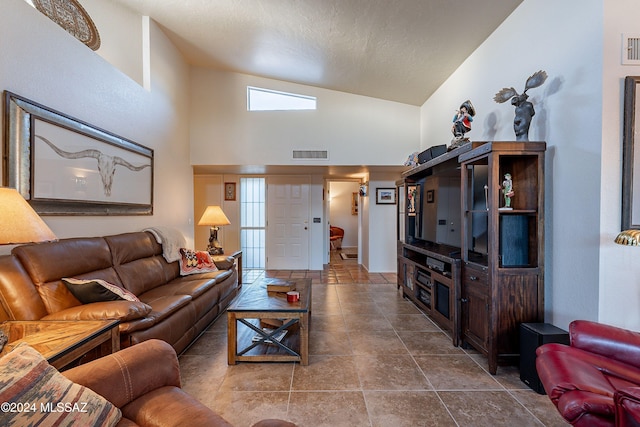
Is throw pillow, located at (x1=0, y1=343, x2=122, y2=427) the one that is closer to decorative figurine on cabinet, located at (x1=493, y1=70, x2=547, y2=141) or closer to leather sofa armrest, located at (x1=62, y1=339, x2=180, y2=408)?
leather sofa armrest, located at (x1=62, y1=339, x2=180, y2=408)

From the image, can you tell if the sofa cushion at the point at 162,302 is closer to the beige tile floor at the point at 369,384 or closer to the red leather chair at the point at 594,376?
the beige tile floor at the point at 369,384

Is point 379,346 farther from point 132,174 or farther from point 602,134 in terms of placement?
point 132,174

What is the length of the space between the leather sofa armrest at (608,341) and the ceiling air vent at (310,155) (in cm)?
387

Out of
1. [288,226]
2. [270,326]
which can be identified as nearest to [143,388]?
[270,326]

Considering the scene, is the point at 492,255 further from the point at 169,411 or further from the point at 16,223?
the point at 16,223

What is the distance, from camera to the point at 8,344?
4.46ft

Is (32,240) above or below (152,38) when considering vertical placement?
below

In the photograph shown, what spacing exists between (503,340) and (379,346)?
0.96m

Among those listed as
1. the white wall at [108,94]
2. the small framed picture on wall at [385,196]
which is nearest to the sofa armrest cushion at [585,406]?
the white wall at [108,94]

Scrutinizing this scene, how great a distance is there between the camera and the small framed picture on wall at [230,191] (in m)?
5.80

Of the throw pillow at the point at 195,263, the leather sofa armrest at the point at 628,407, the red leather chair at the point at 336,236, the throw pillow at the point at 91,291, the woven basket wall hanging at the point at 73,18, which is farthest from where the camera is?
the red leather chair at the point at 336,236

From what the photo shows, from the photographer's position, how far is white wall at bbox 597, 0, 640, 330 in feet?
5.61

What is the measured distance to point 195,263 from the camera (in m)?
3.39

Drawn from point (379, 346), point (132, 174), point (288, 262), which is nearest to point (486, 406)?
point (379, 346)
